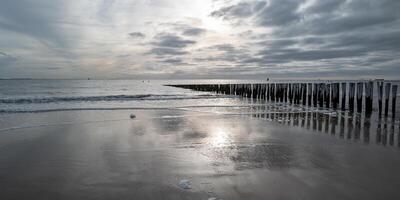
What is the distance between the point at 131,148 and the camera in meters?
7.58

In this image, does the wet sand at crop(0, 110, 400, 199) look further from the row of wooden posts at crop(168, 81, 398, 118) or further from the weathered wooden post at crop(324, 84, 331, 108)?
the weathered wooden post at crop(324, 84, 331, 108)

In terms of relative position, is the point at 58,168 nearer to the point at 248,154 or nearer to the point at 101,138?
the point at 101,138

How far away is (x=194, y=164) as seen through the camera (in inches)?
242

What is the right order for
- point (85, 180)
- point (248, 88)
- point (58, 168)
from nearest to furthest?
point (85, 180), point (58, 168), point (248, 88)

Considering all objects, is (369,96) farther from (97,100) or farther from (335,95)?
(97,100)

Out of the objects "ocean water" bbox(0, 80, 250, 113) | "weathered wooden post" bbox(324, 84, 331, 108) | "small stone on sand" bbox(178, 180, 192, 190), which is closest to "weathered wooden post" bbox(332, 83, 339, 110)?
"weathered wooden post" bbox(324, 84, 331, 108)

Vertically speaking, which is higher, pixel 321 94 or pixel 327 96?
pixel 321 94

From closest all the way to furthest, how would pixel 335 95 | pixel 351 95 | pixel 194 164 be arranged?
pixel 194 164
pixel 351 95
pixel 335 95

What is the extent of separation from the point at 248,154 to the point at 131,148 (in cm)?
305

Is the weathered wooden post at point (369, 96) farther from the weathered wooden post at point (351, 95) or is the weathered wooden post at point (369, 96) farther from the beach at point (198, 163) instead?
the beach at point (198, 163)

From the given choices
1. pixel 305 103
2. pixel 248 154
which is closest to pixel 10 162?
pixel 248 154

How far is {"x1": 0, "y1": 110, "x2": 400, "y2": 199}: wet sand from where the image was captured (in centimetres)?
466

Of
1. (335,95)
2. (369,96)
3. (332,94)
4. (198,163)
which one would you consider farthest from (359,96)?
(198,163)

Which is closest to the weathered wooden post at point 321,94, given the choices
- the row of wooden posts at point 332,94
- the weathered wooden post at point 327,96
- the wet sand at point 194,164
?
the row of wooden posts at point 332,94
